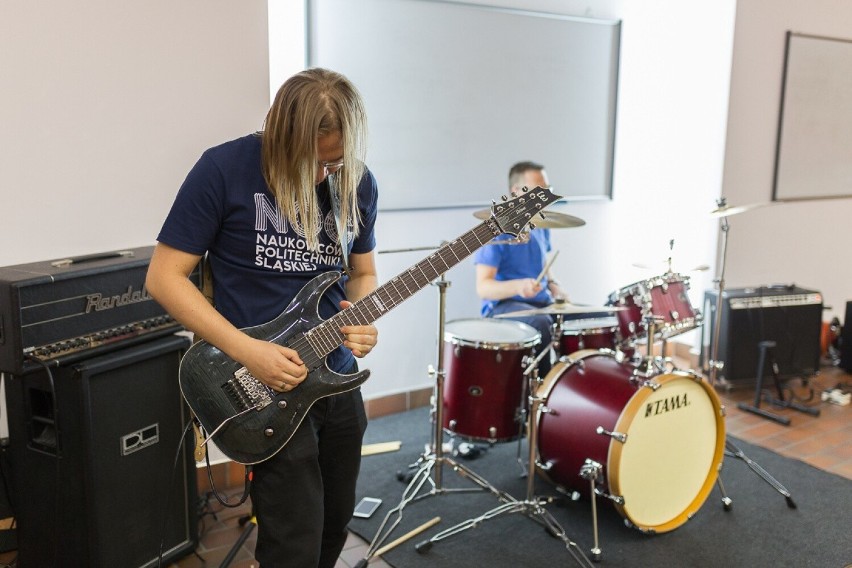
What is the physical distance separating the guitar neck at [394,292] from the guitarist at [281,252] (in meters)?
0.04

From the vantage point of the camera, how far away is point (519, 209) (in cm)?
190

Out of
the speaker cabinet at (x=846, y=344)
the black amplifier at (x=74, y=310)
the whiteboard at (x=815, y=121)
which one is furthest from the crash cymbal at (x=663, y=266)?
the speaker cabinet at (x=846, y=344)

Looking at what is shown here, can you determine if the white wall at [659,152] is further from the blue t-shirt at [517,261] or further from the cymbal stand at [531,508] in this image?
the cymbal stand at [531,508]

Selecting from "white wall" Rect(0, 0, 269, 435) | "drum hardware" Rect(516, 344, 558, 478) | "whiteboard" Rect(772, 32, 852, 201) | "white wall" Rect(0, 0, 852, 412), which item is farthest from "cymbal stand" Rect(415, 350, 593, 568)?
"whiteboard" Rect(772, 32, 852, 201)

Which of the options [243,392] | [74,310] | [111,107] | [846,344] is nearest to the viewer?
[243,392]

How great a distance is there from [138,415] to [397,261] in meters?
1.68

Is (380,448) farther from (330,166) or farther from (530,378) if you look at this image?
(330,166)

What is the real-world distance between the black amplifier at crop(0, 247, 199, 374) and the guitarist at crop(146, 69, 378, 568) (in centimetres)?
50

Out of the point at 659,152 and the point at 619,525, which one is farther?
the point at 659,152

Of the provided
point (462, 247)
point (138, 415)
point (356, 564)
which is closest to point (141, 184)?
point (138, 415)

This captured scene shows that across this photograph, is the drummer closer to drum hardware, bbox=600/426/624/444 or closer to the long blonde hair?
drum hardware, bbox=600/426/624/444

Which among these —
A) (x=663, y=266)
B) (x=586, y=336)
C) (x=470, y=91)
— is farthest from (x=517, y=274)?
(x=470, y=91)

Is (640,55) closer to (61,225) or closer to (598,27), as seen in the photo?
(598,27)

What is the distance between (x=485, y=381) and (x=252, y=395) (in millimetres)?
1393
